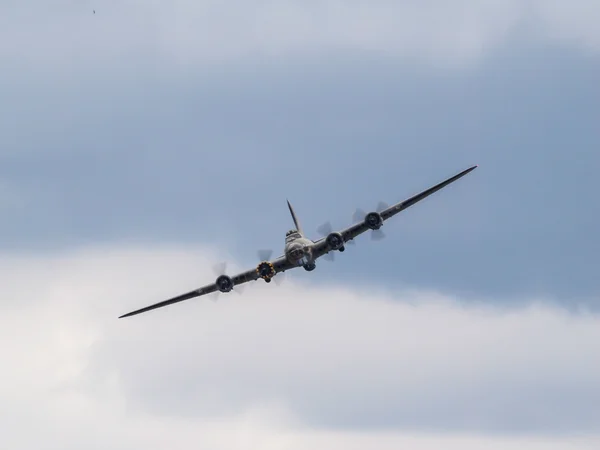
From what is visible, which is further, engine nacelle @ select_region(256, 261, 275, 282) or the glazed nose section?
engine nacelle @ select_region(256, 261, 275, 282)

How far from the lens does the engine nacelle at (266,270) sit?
189 meters

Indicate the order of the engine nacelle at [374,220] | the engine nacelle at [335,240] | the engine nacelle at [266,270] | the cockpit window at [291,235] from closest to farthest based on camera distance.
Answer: the engine nacelle at [374,220] < the engine nacelle at [335,240] < the engine nacelle at [266,270] < the cockpit window at [291,235]

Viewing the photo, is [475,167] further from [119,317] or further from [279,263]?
[119,317]

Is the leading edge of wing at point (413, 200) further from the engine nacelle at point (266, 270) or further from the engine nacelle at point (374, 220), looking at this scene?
the engine nacelle at point (266, 270)

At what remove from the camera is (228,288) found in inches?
7672

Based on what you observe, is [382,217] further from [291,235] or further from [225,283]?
[225,283]

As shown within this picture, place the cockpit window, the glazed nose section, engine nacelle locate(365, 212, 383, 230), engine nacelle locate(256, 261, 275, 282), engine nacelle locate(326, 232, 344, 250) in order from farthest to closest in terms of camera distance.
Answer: the cockpit window → engine nacelle locate(256, 261, 275, 282) → engine nacelle locate(326, 232, 344, 250) → the glazed nose section → engine nacelle locate(365, 212, 383, 230)

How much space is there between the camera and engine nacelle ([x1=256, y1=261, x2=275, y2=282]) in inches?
7425

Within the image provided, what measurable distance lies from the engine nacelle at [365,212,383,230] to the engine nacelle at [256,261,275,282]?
16236mm

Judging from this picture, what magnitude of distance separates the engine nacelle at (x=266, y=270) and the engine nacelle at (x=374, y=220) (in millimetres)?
16236

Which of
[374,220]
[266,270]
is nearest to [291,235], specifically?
[266,270]

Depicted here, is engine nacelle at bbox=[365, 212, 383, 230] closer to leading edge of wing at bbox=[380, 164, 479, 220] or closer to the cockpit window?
leading edge of wing at bbox=[380, 164, 479, 220]

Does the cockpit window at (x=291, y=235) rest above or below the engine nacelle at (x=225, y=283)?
above

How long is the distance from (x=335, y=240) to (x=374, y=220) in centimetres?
656
